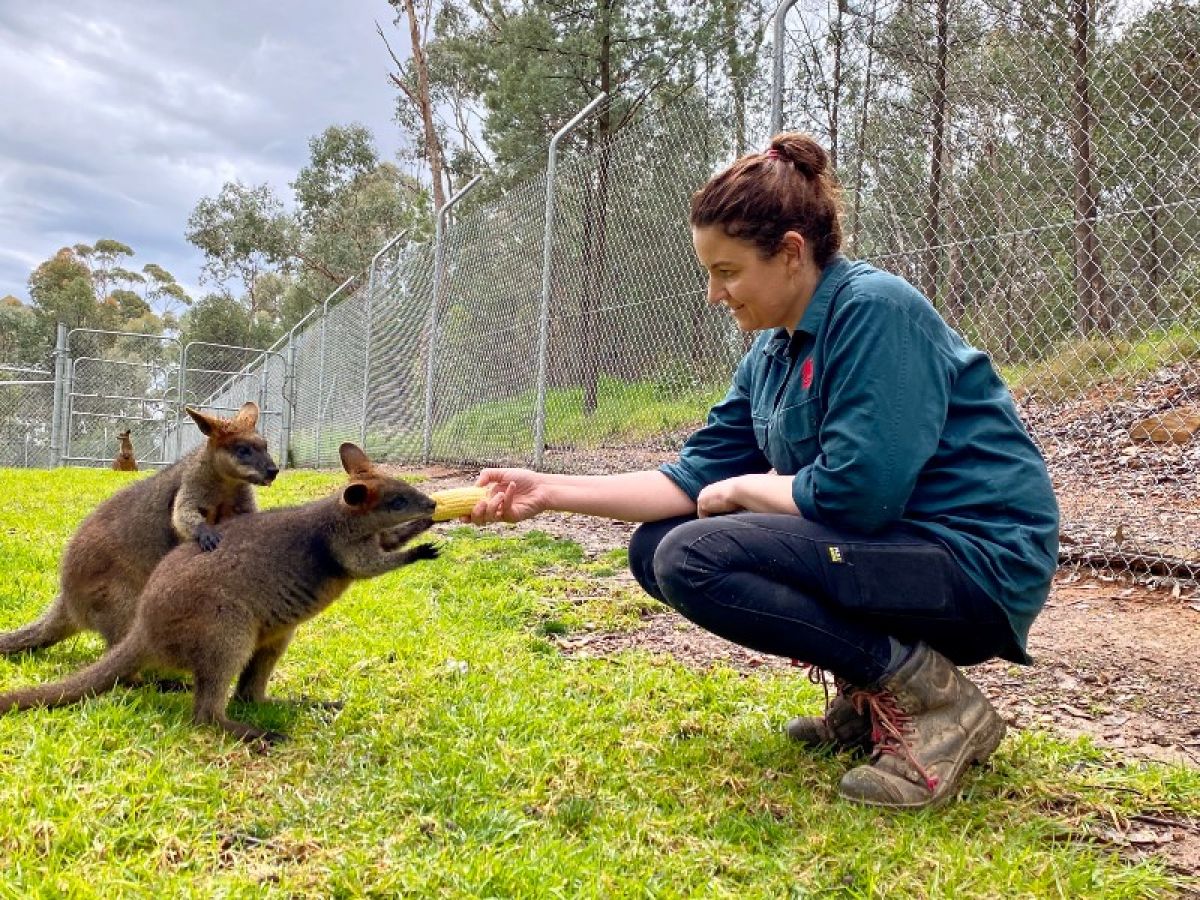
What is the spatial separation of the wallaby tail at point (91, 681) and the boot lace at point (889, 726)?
198cm

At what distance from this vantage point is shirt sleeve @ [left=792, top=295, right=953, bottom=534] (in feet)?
6.92

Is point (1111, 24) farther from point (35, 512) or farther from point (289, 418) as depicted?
point (289, 418)

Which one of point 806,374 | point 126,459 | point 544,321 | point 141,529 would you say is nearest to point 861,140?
point 806,374

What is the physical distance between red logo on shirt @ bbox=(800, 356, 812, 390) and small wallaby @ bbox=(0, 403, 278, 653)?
71.1 inches

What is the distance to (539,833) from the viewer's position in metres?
2.02

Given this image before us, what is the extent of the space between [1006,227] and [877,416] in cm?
269

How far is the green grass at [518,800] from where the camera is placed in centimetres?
183

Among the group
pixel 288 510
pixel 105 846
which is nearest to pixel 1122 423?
pixel 288 510

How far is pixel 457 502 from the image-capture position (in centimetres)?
296

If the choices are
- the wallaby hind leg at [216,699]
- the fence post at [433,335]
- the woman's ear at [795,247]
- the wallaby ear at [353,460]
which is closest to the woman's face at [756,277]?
the woman's ear at [795,247]

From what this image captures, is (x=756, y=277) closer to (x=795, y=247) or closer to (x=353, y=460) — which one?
(x=795, y=247)

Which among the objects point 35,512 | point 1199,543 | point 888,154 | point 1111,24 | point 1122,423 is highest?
point 1111,24

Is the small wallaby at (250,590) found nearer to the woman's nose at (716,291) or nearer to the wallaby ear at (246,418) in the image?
the woman's nose at (716,291)

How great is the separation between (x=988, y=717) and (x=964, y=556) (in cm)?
46
